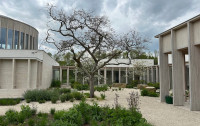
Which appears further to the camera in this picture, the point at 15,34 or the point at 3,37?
the point at 15,34

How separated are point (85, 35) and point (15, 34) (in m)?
16.9

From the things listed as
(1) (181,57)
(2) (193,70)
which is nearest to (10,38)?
(1) (181,57)

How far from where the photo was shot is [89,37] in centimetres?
1202

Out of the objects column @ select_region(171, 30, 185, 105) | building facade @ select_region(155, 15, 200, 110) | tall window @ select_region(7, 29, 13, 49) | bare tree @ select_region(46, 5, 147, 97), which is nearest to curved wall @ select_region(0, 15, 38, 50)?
tall window @ select_region(7, 29, 13, 49)

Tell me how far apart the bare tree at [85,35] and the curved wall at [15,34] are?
14.2 metres

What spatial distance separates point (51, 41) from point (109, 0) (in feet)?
16.6

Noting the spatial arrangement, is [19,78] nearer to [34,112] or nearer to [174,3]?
[34,112]

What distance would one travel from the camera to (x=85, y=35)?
11875mm

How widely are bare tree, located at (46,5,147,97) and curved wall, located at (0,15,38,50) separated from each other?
14201 mm

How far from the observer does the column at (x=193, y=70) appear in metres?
7.81

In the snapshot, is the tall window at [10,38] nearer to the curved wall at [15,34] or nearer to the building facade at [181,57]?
the curved wall at [15,34]

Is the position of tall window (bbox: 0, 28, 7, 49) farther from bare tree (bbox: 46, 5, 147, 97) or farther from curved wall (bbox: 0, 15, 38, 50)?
bare tree (bbox: 46, 5, 147, 97)

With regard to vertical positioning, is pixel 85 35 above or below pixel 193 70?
above

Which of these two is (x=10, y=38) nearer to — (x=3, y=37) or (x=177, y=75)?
(x=3, y=37)
